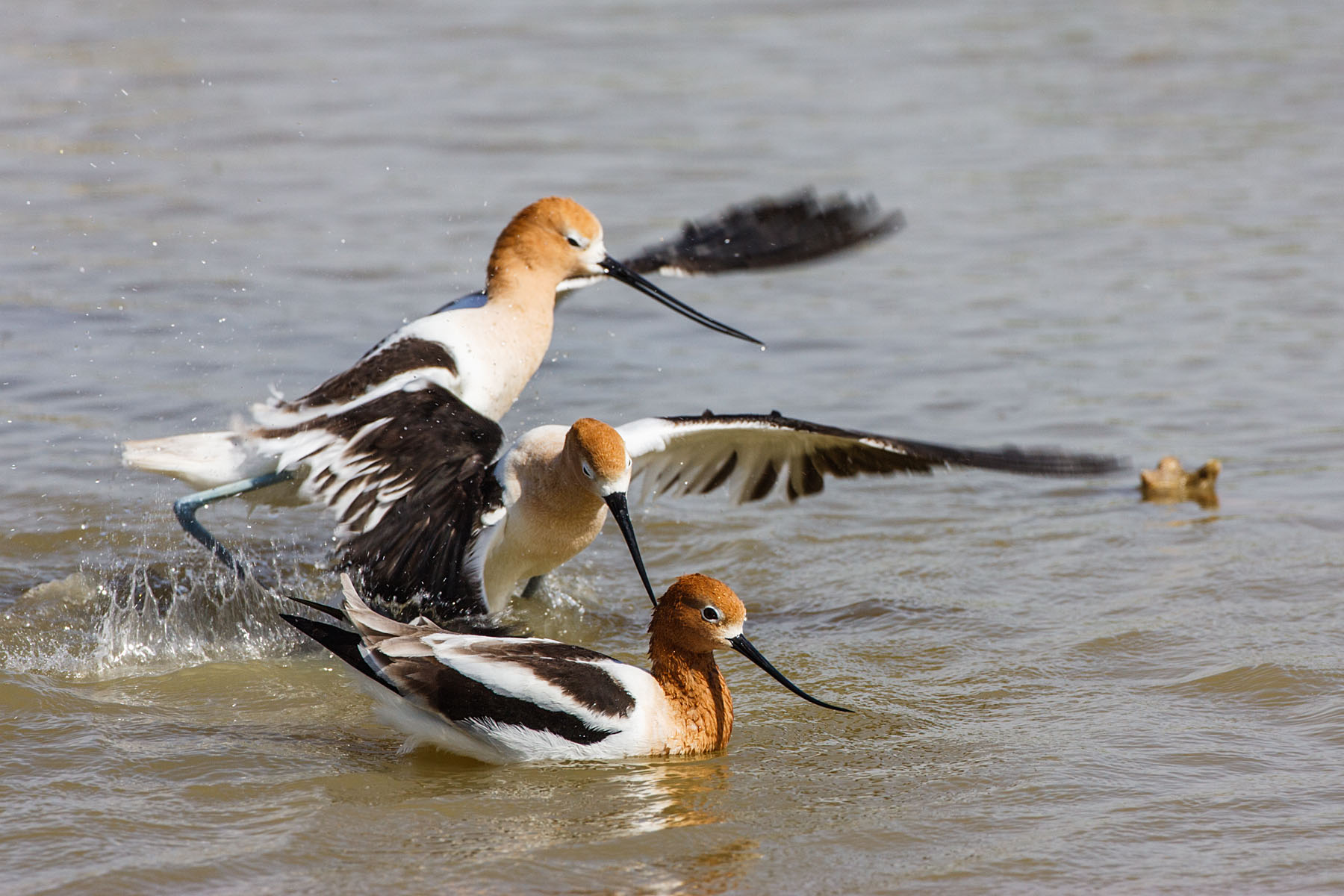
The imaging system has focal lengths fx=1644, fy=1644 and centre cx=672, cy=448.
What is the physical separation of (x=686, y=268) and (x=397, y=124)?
6.09 m

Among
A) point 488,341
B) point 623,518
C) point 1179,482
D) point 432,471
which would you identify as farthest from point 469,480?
point 1179,482

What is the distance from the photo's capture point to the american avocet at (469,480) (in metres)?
5.97

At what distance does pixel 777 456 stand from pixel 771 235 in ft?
6.60

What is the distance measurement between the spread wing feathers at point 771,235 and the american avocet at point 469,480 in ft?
6.57

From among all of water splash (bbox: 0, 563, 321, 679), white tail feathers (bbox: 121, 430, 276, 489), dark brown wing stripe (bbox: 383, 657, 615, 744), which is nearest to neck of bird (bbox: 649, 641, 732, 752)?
dark brown wing stripe (bbox: 383, 657, 615, 744)

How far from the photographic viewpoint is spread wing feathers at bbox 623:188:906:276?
27.0 ft

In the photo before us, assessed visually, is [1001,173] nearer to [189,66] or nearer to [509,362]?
[509,362]

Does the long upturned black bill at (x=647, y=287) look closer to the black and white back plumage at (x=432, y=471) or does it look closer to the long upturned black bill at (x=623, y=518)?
the black and white back plumage at (x=432, y=471)

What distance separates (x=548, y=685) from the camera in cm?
501

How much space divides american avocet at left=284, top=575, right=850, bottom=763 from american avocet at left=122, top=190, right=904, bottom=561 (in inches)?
48.4

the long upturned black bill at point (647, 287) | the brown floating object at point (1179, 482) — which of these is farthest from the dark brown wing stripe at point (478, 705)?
the brown floating object at point (1179, 482)

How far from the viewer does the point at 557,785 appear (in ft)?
16.2

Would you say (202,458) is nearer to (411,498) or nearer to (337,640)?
(411,498)

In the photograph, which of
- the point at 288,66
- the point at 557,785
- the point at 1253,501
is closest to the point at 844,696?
the point at 557,785
